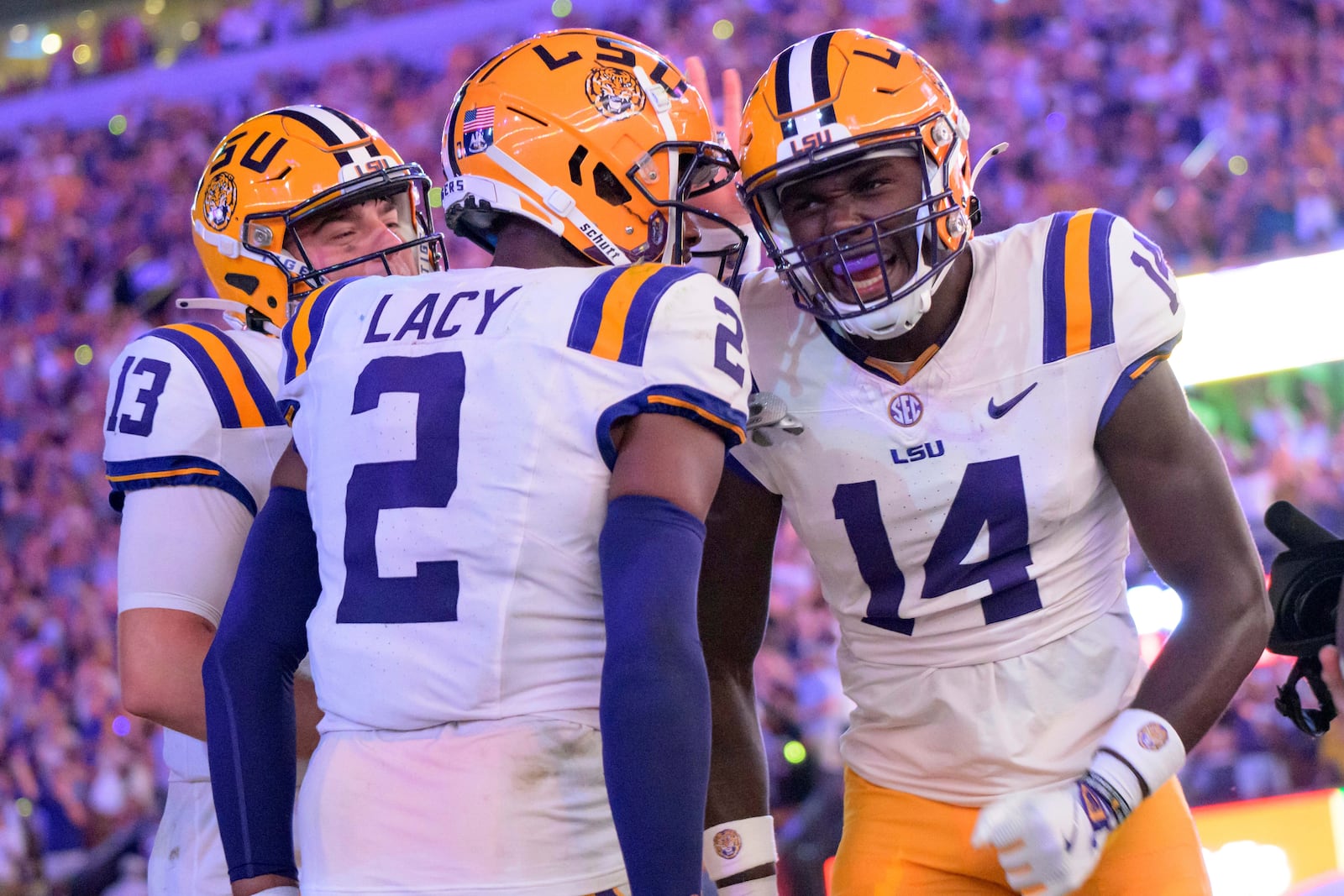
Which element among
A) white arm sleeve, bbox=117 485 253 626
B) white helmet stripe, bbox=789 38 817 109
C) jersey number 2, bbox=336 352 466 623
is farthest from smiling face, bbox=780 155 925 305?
white arm sleeve, bbox=117 485 253 626

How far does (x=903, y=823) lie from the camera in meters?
2.19

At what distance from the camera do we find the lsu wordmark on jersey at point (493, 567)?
5.20ft

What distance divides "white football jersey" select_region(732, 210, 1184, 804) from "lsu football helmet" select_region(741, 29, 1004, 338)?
0.38 ft

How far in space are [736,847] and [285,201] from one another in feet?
4.93

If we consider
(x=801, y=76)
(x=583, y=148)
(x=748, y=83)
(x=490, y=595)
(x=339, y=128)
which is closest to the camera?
(x=490, y=595)

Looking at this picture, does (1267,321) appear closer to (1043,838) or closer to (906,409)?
(906,409)

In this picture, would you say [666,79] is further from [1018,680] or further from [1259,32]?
[1259,32]

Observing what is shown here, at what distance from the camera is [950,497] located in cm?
215

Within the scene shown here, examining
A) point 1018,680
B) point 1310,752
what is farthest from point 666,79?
point 1310,752

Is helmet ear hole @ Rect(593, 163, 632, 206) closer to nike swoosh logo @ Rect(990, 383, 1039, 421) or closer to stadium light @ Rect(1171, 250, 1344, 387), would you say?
nike swoosh logo @ Rect(990, 383, 1039, 421)

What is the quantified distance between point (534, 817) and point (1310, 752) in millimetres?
4931

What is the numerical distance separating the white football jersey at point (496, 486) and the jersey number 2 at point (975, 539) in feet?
1.91

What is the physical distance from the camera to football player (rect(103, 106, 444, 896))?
7.46ft

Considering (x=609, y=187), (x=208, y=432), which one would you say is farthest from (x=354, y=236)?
(x=609, y=187)
